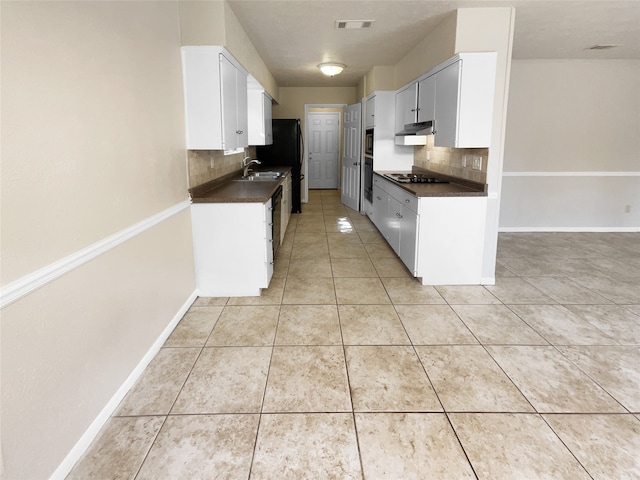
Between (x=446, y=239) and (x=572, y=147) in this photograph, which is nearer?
(x=446, y=239)

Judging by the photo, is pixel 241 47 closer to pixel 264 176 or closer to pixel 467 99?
pixel 264 176

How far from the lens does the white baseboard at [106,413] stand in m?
1.73

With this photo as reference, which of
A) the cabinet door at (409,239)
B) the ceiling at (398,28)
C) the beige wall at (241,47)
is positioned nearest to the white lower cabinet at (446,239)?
the cabinet door at (409,239)

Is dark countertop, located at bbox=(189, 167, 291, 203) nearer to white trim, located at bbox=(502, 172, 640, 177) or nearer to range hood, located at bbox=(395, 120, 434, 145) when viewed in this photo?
range hood, located at bbox=(395, 120, 434, 145)

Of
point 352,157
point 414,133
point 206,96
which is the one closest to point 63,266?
point 206,96

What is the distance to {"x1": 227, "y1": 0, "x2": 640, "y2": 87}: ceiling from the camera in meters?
3.52

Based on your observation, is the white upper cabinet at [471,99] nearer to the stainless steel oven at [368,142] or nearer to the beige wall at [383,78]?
the beige wall at [383,78]

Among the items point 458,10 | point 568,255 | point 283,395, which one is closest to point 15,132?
point 283,395

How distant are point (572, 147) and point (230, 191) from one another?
5039 mm

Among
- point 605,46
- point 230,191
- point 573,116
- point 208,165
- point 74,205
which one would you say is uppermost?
point 605,46

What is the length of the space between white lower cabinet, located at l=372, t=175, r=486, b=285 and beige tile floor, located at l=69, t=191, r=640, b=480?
16 centimetres

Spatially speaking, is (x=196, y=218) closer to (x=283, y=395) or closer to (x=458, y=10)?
(x=283, y=395)

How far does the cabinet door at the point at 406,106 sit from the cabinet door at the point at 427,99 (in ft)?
0.53

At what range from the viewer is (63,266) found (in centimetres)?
168
